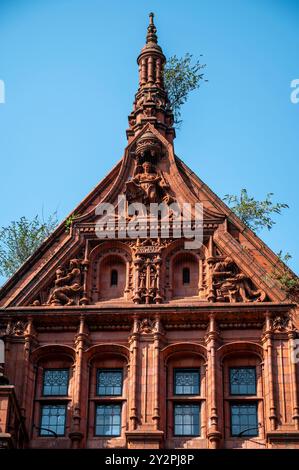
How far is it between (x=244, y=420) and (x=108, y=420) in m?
3.21

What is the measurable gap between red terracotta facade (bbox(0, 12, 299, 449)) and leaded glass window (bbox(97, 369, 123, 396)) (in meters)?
0.04

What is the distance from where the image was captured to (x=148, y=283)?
37.8 meters

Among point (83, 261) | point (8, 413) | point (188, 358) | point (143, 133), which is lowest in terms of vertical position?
point (8, 413)

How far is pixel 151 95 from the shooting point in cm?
4259

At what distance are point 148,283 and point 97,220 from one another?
2.59m

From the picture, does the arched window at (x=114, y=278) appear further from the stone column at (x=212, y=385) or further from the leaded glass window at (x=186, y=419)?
the leaded glass window at (x=186, y=419)

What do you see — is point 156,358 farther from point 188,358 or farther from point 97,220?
point 97,220

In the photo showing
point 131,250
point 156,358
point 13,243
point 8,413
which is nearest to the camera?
point 8,413

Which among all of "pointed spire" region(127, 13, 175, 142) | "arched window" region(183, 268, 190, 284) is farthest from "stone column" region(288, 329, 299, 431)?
"pointed spire" region(127, 13, 175, 142)

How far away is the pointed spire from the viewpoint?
136ft

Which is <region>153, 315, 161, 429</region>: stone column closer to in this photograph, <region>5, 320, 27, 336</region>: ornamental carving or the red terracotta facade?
the red terracotta facade

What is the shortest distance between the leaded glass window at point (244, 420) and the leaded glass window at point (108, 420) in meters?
2.72

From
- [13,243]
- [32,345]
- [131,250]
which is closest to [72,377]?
[32,345]

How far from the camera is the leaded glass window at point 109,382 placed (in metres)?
36.3
